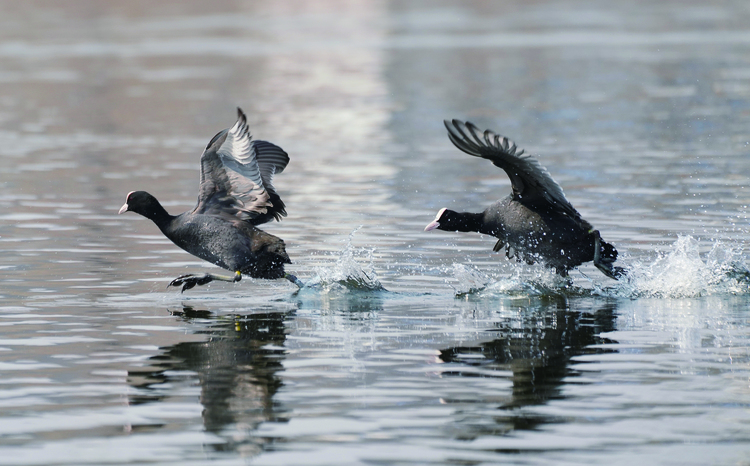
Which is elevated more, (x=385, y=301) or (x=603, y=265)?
(x=603, y=265)

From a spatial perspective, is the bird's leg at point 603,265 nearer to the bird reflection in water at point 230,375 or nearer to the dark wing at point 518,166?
the dark wing at point 518,166

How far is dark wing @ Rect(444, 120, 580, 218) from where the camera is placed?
11234 mm

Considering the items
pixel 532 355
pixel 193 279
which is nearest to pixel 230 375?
pixel 532 355

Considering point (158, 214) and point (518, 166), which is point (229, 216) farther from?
point (518, 166)

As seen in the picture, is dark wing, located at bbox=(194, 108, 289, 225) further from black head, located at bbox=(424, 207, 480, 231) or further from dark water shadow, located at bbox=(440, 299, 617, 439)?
dark water shadow, located at bbox=(440, 299, 617, 439)

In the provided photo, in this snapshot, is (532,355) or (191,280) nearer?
(532,355)

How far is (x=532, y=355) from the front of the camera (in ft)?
30.3

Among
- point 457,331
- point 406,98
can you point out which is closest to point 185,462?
point 457,331

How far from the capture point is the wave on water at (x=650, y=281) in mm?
11641

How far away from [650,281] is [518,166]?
1670 mm

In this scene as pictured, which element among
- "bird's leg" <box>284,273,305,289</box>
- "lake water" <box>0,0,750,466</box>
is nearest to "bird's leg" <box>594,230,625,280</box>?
"lake water" <box>0,0,750,466</box>

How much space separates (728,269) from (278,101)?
83.3 ft

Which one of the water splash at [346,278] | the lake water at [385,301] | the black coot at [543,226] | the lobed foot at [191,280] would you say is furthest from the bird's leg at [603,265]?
the lobed foot at [191,280]

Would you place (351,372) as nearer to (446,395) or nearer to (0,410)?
(446,395)
